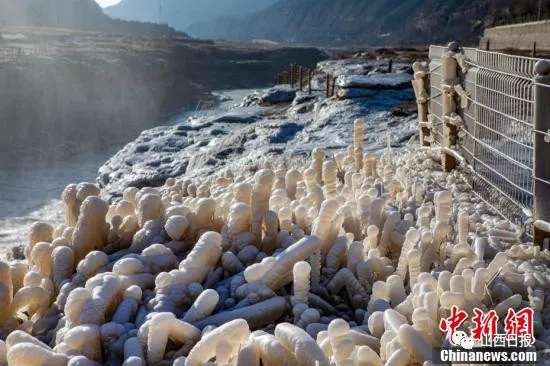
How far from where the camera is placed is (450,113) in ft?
20.0

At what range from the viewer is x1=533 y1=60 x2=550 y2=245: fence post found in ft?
11.9

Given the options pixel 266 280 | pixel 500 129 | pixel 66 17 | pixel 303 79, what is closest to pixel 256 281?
pixel 266 280

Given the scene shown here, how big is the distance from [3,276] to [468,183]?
3.92 meters

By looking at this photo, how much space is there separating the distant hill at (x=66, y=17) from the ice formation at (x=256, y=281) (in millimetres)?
75988

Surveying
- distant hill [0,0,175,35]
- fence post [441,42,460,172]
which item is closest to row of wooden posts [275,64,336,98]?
fence post [441,42,460,172]

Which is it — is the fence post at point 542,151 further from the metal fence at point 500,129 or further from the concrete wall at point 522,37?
the concrete wall at point 522,37

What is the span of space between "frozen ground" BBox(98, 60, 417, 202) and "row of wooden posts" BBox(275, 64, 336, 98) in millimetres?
2793

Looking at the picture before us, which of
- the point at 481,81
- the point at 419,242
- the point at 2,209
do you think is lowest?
the point at 2,209

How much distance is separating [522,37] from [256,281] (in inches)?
616

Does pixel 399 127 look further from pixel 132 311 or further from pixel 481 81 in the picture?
pixel 132 311

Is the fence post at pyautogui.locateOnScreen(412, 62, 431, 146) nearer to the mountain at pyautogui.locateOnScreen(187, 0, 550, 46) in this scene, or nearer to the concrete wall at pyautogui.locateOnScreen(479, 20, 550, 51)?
the concrete wall at pyautogui.locateOnScreen(479, 20, 550, 51)

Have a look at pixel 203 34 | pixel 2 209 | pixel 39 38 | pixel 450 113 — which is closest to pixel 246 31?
pixel 203 34

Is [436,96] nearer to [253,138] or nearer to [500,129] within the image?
[500,129]

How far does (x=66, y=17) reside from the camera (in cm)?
8275
